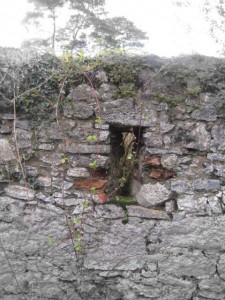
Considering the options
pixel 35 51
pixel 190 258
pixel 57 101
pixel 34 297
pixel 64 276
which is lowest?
pixel 34 297

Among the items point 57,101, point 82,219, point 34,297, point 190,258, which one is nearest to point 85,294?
point 34,297

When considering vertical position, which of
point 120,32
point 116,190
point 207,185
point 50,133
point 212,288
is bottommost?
point 212,288

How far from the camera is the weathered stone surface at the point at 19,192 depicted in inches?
111

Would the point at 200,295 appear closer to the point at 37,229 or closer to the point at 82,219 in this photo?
the point at 82,219

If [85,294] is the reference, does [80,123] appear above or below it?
above

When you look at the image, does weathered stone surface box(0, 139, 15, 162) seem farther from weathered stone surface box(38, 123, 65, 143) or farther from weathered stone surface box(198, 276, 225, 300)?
weathered stone surface box(198, 276, 225, 300)

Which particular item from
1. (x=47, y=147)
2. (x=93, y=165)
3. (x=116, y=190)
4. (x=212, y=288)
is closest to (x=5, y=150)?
(x=47, y=147)

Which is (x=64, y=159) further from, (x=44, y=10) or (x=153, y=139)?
(x=44, y=10)

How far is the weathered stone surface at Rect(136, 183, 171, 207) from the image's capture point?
109 inches

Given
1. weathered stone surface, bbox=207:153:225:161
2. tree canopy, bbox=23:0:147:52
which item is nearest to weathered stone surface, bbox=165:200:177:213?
weathered stone surface, bbox=207:153:225:161

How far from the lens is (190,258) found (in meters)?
2.73

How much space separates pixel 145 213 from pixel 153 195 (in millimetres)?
158

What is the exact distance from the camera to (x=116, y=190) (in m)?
2.88

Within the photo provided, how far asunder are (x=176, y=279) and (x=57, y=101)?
5.61 feet
